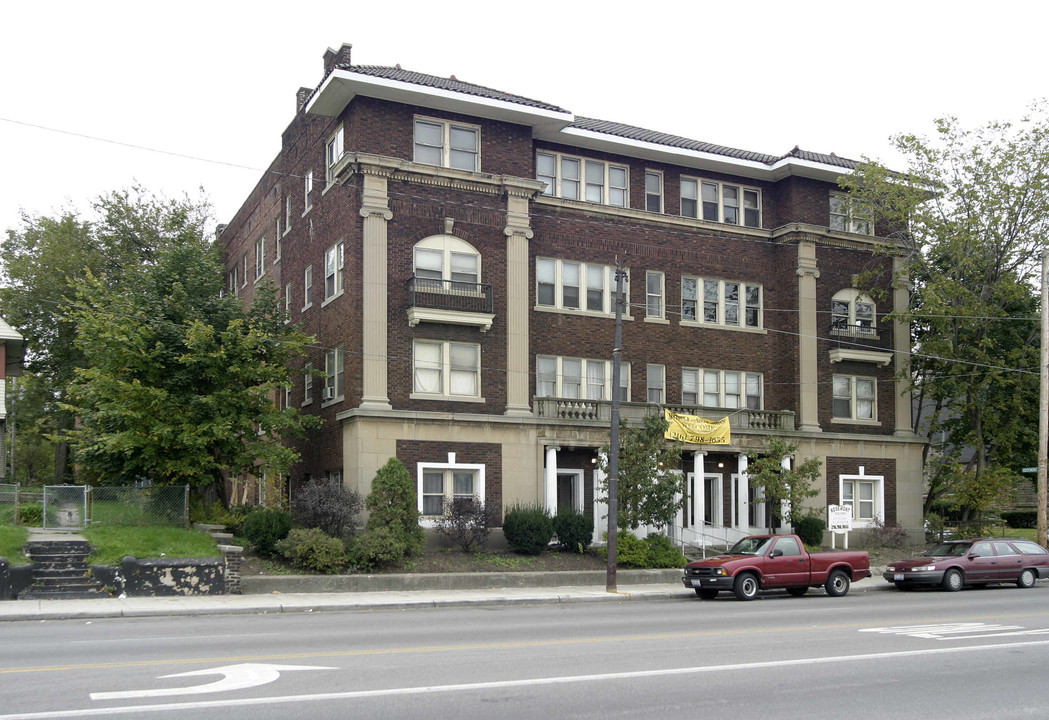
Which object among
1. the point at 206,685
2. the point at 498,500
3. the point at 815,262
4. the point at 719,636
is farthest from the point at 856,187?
the point at 206,685

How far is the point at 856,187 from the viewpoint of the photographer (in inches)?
1431

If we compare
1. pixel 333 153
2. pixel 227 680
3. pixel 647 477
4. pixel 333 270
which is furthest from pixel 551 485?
pixel 227 680

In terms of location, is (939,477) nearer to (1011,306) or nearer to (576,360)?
(1011,306)

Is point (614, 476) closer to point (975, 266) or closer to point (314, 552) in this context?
point (314, 552)

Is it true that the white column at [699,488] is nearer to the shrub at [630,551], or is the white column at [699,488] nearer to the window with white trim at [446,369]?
the shrub at [630,551]

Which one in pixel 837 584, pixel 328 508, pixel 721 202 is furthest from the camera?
pixel 721 202

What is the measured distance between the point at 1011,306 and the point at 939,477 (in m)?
7.15

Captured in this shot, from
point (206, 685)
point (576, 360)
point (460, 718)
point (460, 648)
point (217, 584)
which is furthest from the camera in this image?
point (576, 360)

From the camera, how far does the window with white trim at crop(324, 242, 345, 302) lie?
32938mm

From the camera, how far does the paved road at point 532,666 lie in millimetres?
9953

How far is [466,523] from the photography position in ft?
95.6

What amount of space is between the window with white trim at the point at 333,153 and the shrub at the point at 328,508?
35.2ft

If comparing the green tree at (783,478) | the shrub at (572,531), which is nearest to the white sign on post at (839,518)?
the green tree at (783,478)

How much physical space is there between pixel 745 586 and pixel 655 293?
13.7m
